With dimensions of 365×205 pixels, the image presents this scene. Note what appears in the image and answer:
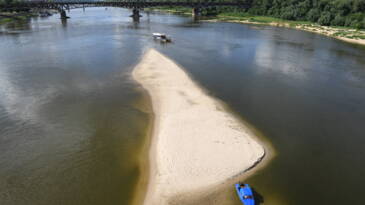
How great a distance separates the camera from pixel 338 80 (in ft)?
140

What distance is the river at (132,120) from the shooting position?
19.7 meters

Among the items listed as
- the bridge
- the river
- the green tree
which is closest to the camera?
the river

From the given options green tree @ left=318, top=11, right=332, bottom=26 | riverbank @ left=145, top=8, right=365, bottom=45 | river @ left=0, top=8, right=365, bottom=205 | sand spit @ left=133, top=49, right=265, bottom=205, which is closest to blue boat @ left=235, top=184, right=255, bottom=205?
river @ left=0, top=8, right=365, bottom=205

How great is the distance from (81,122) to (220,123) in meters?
15.4

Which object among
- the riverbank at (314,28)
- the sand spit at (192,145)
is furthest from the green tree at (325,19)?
the sand spit at (192,145)

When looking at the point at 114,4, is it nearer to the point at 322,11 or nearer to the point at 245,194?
the point at 322,11

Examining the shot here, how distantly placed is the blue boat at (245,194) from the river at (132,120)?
2.09 feet

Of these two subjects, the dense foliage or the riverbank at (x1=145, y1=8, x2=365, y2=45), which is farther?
the dense foliage

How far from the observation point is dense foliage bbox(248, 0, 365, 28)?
10031 centimetres

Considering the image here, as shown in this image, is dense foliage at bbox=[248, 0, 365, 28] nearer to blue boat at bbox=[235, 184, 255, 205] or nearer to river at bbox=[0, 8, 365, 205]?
river at bbox=[0, 8, 365, 205]

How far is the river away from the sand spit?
5.61 ft

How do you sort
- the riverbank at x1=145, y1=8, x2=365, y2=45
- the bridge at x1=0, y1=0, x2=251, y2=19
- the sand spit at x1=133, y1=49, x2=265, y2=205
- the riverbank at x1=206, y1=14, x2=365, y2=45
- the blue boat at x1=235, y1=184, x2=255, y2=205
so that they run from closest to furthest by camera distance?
the blue boat at x1=235, y1=184, x2=255, y2=205
the sand spit at x1=133, y1=49, x2=265, y2=205
the riverbank at x1=206, y1=14, x2=365, y2=45
the riverbank at x1=145, y1=8, x2=365, y2=45
the bridge at x1=0, y1=0, x2=251, y2=19

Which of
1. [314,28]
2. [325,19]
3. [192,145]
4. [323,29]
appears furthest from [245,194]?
[325,19]

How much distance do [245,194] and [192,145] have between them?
23.7 feet
